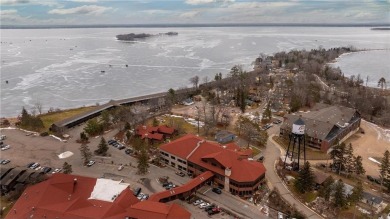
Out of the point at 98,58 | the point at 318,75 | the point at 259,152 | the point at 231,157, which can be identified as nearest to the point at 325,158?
the point at 259,152

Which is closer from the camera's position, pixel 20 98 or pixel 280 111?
pixel 280 111

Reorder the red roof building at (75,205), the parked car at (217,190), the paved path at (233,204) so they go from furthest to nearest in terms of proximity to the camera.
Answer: the parked car at (217,190), the paved path at (233,204), the red roof building at (75,205)

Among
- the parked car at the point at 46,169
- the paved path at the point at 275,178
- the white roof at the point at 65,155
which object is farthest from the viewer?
the white roof at the point at 65,155

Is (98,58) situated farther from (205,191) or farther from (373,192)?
(373,192)

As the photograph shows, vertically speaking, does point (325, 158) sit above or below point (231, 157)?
below

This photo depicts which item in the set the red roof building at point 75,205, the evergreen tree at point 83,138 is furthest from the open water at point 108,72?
the red roof building at point 75,205

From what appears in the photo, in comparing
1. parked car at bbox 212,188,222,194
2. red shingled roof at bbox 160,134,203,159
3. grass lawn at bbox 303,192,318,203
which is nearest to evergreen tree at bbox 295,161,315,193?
grass lawn at bbox 303,192,318,203

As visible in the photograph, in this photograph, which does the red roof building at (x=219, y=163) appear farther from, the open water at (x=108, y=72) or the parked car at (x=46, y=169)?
the open water at (x=108, y=72)
